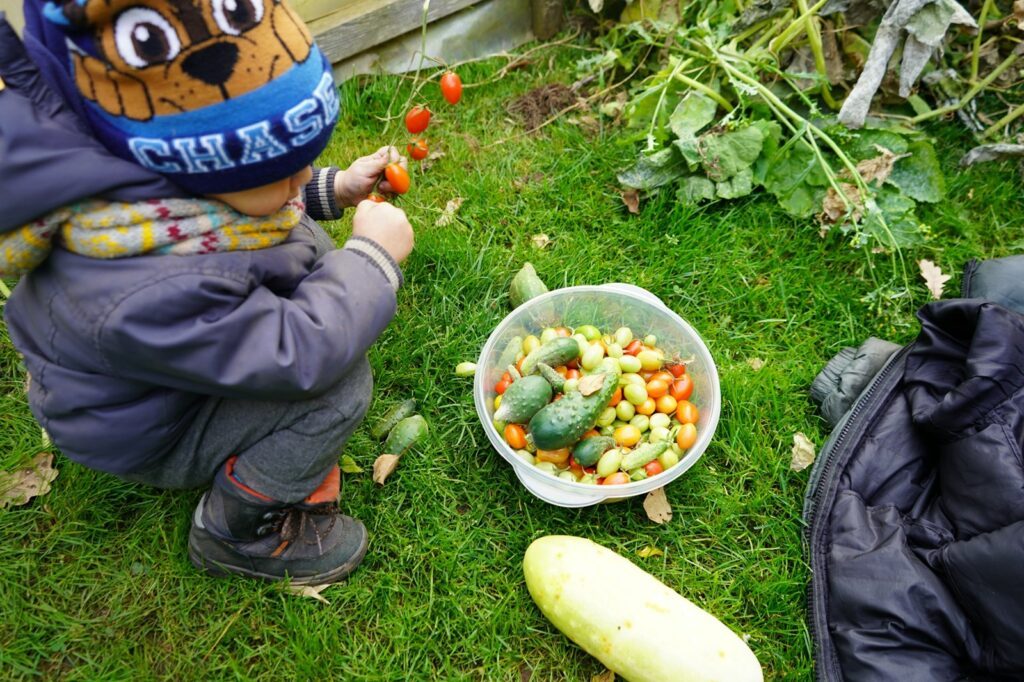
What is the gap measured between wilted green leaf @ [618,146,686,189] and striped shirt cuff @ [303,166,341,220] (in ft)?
4.06

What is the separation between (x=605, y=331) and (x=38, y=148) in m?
1.73

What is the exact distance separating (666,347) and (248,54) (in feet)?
5.31

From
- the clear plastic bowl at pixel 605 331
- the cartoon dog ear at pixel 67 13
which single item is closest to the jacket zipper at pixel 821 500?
the clear plastic bowl at pixel 605 331

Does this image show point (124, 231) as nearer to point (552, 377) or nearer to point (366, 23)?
point (552, 377)

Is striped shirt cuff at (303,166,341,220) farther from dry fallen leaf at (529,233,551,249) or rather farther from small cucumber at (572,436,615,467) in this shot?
small cucumber at (572,436,615,467)

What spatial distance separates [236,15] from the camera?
127 cm

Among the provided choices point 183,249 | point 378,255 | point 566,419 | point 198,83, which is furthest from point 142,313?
point 566,419

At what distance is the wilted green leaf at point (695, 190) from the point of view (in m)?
2.89

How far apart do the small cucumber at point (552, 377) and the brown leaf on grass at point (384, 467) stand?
0.54 m

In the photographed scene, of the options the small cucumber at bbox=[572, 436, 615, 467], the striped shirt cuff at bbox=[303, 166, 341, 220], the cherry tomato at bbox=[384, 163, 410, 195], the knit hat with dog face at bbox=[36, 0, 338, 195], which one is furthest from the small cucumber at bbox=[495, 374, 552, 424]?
the knit hat with dog face at bbox=[36, 0, 338, 195]

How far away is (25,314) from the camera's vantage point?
1.59 m

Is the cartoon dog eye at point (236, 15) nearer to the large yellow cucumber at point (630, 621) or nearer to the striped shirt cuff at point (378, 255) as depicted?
the striped shirt cuff at point (378, 255)

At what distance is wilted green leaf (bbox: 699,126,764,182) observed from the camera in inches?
113

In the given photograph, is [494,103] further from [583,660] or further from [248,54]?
[583,660]
